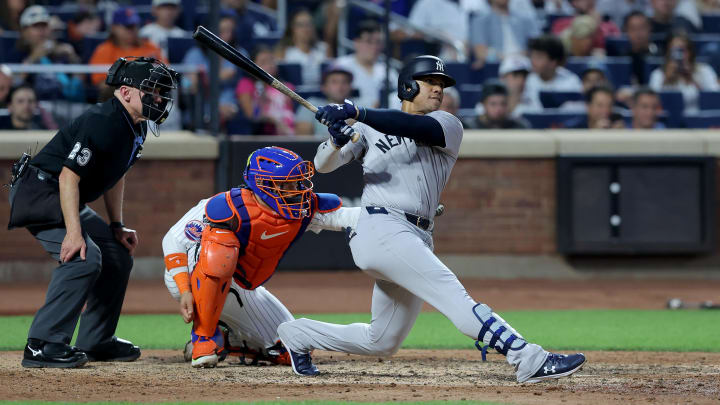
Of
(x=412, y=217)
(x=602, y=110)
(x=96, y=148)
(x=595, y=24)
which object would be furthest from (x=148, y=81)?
(x=595, y=24)

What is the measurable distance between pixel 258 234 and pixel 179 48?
6.35 metres

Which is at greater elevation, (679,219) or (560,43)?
(560,43)

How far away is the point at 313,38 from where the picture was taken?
12.1 m

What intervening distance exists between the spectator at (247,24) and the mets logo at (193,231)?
6.17 metres

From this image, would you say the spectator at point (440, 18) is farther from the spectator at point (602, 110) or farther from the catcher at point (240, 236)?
the catcher at point (240, 236)

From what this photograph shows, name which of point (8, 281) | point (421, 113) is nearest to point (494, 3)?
point (8, 281)

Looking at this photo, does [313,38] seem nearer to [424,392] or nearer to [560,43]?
[560,43]

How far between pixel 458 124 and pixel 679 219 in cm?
618

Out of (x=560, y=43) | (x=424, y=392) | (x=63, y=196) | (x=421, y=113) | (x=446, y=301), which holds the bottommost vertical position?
(x=424, y=392)

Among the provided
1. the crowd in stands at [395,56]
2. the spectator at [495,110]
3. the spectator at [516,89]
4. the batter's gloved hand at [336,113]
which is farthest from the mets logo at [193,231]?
the spectator at [516,89]

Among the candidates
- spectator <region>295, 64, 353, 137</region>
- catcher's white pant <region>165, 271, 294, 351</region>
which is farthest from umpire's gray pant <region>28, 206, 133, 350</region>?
spectator <region>295, 64, 353, 137</region>

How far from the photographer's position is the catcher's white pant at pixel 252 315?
5.80 meters

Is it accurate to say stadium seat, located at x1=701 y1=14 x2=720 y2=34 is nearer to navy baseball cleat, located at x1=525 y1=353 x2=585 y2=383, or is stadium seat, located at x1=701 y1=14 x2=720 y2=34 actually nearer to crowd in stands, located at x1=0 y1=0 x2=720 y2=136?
crowd in stands, located at x1=0 y1=0 x2=720 y2=136

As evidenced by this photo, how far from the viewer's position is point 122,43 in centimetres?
1077
